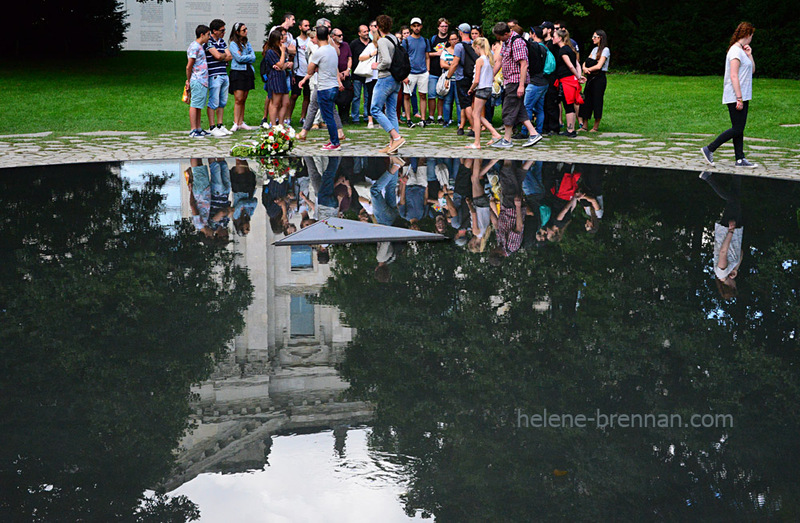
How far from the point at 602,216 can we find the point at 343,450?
19.7 feet

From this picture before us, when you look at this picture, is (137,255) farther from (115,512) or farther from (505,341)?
(115,512)

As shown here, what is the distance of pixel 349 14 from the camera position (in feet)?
151

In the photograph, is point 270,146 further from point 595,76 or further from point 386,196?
point 595,76

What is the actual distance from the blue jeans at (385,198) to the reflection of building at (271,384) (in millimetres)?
2625

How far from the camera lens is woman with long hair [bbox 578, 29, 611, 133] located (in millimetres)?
16672

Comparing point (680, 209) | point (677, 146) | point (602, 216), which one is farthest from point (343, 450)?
point (677, 146)

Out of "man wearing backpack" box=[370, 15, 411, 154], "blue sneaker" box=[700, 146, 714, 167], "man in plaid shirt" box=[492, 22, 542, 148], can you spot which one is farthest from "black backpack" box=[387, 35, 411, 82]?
→ "blue sneaker" box=[700, 146, 714, 167]

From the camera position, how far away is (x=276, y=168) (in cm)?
1365

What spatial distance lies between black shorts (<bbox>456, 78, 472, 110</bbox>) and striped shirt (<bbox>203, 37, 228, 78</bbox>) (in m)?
4.46

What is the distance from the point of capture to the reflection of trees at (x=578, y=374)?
13.4ft

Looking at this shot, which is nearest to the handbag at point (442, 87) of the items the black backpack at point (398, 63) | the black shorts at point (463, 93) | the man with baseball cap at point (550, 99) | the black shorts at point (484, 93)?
the black shorts at point (463, 93)

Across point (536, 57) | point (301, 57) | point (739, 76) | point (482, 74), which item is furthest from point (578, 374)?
point (301, 57)

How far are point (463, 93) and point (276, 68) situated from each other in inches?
143

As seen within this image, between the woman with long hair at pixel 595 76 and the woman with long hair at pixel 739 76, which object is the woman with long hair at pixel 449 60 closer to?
the woman with long hair at pixel 595 76
